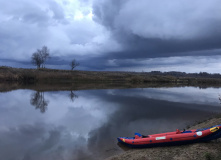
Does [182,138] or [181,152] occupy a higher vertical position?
[182,138]

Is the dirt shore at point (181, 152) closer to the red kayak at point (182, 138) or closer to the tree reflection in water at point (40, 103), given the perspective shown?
the red kayak at point (182, 138)

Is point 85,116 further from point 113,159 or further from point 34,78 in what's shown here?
point 34,78

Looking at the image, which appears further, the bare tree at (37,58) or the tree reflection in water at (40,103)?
the bare tree at (37,58)

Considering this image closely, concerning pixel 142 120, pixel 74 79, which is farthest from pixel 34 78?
pixel 142 120

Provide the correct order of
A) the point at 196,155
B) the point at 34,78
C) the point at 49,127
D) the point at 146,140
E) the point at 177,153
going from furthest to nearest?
the point at 34,78
the point at 49,127
the point at 146,140
the point at 177,153
the point at 196,155

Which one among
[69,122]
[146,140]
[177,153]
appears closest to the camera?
[177,153]

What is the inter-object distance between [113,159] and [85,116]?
10.3 m

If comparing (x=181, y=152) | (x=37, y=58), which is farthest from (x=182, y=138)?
(x=37, y=58)

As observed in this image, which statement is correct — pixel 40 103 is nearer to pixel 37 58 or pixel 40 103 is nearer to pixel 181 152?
pixel 181 152

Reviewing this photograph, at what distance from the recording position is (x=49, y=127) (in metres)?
14.7

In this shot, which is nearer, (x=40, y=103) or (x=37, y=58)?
(x=40, y=103)

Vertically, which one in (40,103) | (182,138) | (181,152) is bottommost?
(40,103)

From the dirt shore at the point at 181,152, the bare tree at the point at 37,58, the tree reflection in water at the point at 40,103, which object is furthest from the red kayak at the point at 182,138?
the bare tree at the point at 37,58

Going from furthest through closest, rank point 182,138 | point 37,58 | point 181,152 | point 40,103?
point 37,58 < point 40,103 < point 182,138 < point 181,152
